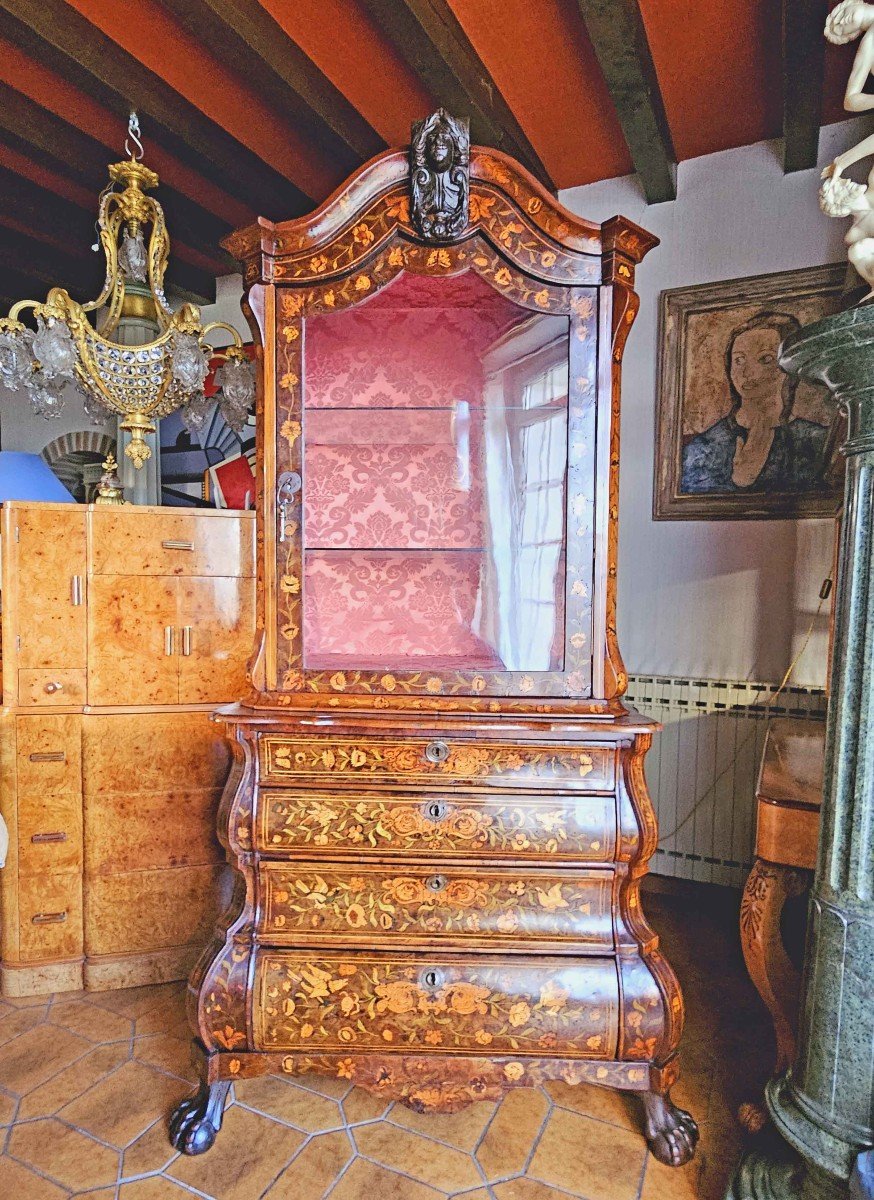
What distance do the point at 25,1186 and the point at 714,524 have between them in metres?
2.61

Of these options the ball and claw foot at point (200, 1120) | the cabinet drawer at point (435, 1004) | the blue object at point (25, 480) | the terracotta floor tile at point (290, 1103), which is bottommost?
the terracotta floor tile at point (290, 1103)

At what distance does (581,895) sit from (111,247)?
91.6 inches

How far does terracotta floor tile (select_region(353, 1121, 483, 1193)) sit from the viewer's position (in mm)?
1378

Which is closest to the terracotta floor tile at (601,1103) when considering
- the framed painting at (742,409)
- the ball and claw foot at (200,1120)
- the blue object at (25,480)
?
the ball and claw foot at (200,1120)

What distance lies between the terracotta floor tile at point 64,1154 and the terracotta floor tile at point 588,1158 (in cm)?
90

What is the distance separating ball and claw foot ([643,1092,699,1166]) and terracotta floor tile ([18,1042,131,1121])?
1.31 m

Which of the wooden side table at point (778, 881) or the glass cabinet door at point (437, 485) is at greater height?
the glass cabinet door at point (437, 485)

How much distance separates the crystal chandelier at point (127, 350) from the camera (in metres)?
1.96

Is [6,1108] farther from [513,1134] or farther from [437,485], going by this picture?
[437,485]

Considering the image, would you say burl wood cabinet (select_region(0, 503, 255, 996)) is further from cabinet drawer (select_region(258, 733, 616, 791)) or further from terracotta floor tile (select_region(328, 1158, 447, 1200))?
terracotta floor tile (select_region(328, 1158, 447, 1200))

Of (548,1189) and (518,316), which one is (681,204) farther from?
(548,1189)

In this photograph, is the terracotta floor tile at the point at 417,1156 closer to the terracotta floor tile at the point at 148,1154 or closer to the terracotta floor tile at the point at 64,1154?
the terracotta floor tile at the point at 148,1154

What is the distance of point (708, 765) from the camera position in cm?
246

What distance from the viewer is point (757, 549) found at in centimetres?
238
